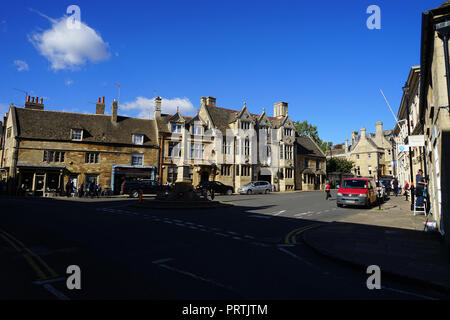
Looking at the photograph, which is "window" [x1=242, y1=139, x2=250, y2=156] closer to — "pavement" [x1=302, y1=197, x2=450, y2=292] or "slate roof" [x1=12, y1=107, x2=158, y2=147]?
"slate roof" [x1=12, y1=107, x2=158, y2=147]

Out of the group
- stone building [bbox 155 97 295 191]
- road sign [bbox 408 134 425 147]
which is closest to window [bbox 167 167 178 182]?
stone building [bbox 155 97 295 191]

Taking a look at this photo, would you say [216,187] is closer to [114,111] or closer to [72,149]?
[114,111]

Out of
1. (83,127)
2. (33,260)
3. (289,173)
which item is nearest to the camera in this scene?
(33,260)

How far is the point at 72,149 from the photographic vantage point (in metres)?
34.6

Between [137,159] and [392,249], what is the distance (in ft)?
112

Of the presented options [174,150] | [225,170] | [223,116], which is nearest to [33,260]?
[174,150]

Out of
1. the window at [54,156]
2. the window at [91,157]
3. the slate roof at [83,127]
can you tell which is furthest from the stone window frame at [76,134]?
the window at [54,156]

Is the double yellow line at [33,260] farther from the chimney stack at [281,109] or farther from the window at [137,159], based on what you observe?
the chimney stack at [281,109]

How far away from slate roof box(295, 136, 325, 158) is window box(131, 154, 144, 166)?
1052 inches

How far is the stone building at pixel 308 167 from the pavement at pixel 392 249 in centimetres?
3858

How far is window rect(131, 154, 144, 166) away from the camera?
1478 inches

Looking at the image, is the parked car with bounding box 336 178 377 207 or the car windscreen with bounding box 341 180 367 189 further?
the car windscreen with bounding box 341 180 367 189

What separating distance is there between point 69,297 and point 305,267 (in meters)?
4.66

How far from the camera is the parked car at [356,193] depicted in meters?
19.4
